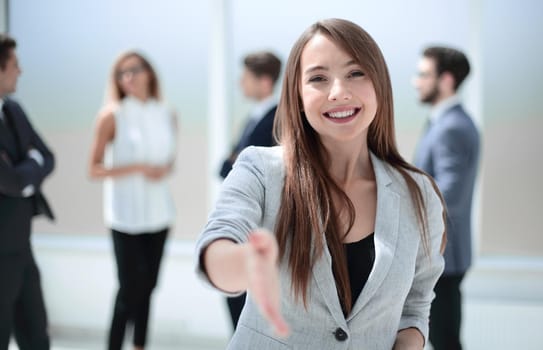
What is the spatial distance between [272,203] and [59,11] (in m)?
3.60

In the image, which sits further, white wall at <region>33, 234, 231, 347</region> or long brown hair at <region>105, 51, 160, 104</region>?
white wall at <region>33, 234, 231, 347</region>

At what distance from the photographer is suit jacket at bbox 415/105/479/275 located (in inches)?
103

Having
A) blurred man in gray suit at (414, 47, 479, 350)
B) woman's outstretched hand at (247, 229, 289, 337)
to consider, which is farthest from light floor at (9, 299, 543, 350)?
woman's outstretched hand at (247, 229, 289, 337)

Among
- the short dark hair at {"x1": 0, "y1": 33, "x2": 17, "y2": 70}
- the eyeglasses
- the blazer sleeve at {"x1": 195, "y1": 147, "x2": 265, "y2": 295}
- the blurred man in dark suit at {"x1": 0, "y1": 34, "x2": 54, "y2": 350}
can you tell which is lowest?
the blurred man in dark suit at {"x1": 0, "y1": 34, "x2": 54, "y2": 350}

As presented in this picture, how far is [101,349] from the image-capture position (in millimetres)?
3885

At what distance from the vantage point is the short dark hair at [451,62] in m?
2.87

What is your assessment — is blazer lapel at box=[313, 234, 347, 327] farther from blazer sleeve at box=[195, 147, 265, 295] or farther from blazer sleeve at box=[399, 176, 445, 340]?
blazer sleeve at box=[399, 176, 445, 340]

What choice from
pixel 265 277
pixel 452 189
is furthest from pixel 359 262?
pixel 452 189

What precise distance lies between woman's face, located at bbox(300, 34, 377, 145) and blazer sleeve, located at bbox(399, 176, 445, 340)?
0.25 m

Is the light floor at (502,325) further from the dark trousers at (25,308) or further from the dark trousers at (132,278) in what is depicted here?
the dark trousers at (25,308)

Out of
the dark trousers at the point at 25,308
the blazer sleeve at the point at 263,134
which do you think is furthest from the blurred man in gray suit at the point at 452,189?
the dark trousers at the point at 25,308

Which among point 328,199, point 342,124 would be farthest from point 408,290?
point 342,124

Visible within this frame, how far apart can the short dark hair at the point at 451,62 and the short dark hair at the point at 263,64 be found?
753mm

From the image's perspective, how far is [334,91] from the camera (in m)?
1.23
